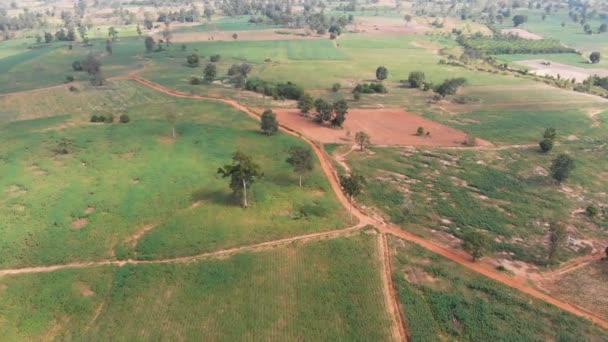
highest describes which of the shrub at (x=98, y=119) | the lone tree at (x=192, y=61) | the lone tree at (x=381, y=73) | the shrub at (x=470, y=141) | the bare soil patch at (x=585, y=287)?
the lone tree at (x=192, y=61)

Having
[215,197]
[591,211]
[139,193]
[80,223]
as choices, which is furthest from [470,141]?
[80,223]

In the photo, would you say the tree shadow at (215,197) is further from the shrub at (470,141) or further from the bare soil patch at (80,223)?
the shrub at (470,141)

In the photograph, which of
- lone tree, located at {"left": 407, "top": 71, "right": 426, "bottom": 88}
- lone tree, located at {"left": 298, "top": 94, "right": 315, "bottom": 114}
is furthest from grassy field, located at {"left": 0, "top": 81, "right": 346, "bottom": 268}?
lone tree, located at {"left": 407, "top": 71, "right": 426, "bottom": 88}

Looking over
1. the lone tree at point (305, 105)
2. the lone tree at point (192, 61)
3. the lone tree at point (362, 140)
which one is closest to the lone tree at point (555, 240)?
the lone tree at point (362, 140)

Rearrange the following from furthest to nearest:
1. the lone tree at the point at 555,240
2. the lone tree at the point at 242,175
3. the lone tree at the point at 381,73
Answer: the lone tree at the point at 381,73, the lone tree at the point at 242,175, the lone tree at the point at 555,240

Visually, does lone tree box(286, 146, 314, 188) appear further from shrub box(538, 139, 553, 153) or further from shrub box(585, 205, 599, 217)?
shrub box(538, 139, 553, 153)
